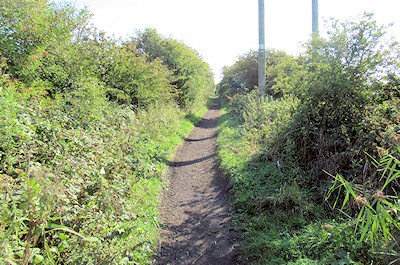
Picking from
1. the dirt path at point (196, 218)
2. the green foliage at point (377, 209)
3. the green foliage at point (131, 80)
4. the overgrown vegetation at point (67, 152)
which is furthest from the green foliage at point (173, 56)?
the green foliage at point (377, 209)

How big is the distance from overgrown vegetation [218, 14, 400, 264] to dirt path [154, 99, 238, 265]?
34 centimetres

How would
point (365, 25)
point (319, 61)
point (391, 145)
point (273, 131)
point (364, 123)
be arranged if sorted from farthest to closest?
point (273, 131), point (319, 61), point (365, 25), point (364, 123), point (391, 145)

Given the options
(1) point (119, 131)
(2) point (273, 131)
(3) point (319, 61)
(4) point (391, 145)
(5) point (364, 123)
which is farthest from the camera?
(2) point (273, 131)

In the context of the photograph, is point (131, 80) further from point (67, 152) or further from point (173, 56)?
point (173, 56)

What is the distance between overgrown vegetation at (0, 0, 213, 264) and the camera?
8.09 feet

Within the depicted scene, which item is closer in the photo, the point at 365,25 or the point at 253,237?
the point at 253,237

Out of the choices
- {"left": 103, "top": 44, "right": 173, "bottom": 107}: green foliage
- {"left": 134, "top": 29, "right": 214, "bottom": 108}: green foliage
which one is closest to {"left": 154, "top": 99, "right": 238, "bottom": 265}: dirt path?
{"left": 103, "top": 44, "right": 173, "bottom": 107}: green foliage

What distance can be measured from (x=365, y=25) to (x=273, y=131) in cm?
300

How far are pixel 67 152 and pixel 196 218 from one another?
2.58 metres

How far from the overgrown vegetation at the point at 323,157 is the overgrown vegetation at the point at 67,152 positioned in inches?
76.7

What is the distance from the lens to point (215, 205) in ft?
16.6

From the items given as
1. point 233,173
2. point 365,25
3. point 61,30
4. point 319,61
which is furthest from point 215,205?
point 61,30

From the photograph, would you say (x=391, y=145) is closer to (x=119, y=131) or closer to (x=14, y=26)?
(x=119, y=131)

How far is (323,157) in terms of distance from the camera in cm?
483
